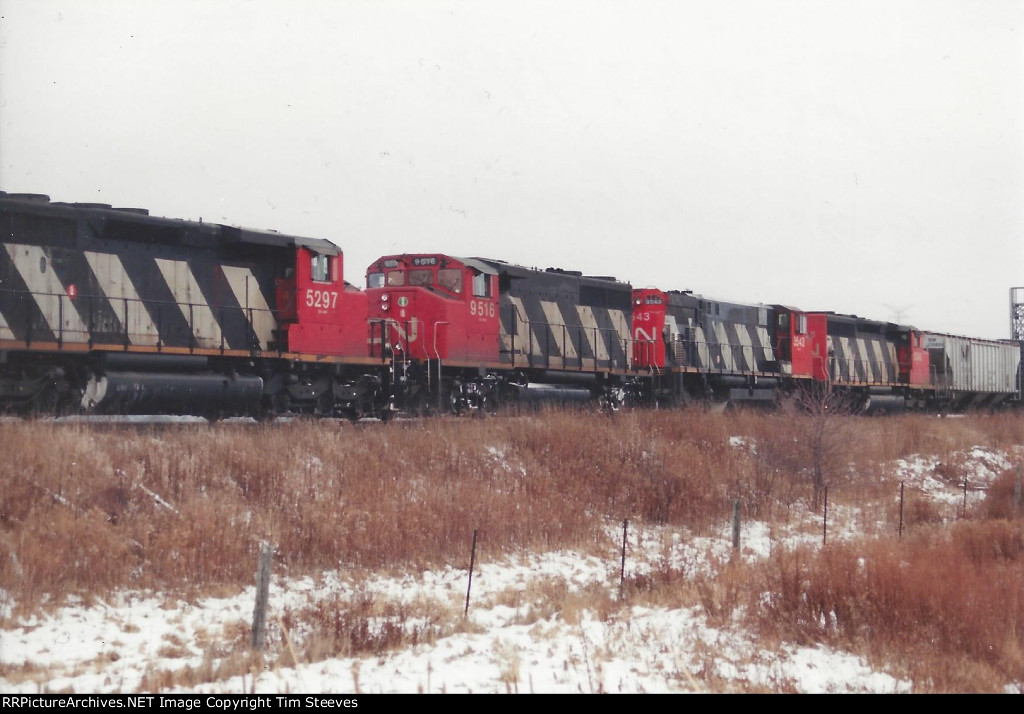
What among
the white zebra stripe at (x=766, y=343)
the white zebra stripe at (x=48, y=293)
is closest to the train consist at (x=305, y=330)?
the white zebra stripe at (x=48, y=293)

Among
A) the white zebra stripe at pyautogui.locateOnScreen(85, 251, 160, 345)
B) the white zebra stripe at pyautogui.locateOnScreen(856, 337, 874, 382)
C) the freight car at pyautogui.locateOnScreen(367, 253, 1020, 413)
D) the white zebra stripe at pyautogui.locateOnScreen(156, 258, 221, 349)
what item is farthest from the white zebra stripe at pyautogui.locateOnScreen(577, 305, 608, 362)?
the white zebra stripe at pyautogui.locateOnScreen(856, 337, 874, 382)

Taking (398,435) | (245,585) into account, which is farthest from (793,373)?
(245,585)

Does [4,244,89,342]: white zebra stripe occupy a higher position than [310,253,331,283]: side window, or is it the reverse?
[310,253,331,283]: side window

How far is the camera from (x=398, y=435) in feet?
45.7

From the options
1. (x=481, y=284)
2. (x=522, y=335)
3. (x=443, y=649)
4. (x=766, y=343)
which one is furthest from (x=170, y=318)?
(x=766, y=343)

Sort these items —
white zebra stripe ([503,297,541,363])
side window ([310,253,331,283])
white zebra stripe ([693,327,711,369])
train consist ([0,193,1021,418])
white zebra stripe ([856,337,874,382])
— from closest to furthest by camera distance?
train consist ([0,193,1021,418]) → side window ([310,253,331,283]) → white zebra stripe ([503,297,541,363]) → white zebra stripe ([693,327,711,369]) → white zebra stripe ([856,337,874,382])

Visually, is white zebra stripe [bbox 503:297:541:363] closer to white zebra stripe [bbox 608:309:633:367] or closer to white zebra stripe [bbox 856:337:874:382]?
white zebra stripe [bbox 608:309:633:367]

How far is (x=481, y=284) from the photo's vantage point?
64.5 ft

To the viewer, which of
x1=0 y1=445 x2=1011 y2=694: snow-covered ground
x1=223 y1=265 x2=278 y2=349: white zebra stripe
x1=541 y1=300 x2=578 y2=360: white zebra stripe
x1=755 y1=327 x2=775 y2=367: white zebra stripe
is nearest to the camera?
x1=0 y1=445 x2=1011 y2=694: snow-covered ground

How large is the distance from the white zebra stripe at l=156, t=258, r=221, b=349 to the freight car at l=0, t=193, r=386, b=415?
0.02 metres

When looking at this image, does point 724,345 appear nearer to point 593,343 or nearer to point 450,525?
point 593,343

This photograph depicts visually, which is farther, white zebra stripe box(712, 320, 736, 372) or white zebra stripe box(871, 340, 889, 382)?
white zebra stripe box(871, 340, 889, 382)

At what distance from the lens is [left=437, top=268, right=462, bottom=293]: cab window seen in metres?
19.3
